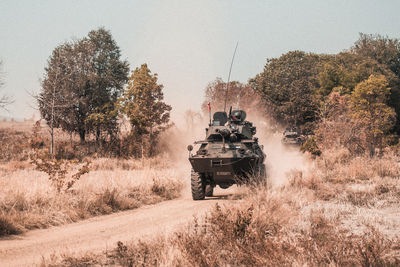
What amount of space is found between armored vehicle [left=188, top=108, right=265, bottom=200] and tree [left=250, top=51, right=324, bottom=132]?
1140 inches

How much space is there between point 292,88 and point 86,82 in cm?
2271

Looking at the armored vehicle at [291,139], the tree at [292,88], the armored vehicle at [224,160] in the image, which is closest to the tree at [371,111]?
the armored vehicle at [291,139]

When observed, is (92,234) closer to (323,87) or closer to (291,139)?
(291,139)

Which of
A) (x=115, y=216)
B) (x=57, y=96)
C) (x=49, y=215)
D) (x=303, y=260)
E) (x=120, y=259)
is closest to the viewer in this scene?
(x=303, y=260)

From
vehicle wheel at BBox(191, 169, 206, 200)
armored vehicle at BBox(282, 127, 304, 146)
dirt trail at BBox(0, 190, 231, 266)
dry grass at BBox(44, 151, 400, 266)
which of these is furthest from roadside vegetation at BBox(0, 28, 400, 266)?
armored vehicle at BBox(282, 127, 304, 146)

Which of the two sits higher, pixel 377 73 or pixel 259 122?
pixel 377 73

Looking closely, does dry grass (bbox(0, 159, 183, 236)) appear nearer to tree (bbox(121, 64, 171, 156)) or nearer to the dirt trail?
the dirt trail

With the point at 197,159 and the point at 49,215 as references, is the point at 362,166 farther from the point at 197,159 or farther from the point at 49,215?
the point at 49,215

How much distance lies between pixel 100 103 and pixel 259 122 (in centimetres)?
1857

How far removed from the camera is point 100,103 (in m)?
34.5

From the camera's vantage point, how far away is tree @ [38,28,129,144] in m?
32.9

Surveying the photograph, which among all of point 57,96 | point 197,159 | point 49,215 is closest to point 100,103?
point 57,96

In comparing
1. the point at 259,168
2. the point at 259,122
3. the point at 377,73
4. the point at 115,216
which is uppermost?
the point at 377,73

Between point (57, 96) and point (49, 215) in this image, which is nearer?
point (49, 215)
